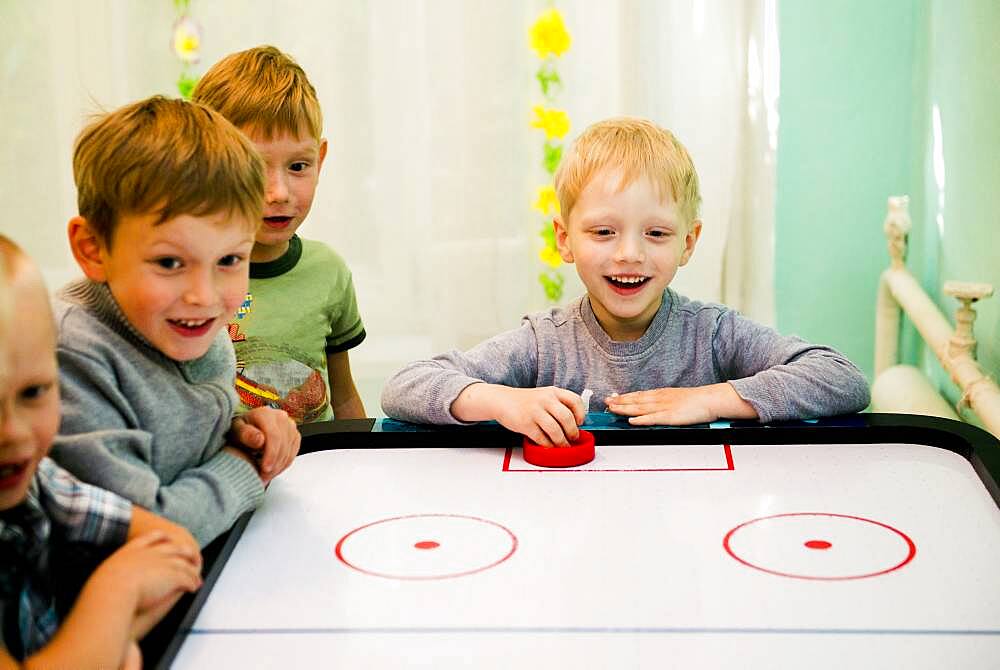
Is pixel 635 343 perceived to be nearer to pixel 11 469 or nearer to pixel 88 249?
pixel 88 249

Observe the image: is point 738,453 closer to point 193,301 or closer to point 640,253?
point 640,253

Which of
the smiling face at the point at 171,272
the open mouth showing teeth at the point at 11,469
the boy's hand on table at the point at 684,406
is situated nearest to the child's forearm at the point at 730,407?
the boy's hand on table at the point at 684,406

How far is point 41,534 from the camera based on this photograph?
0.71m

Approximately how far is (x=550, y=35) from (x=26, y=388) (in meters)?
1.73

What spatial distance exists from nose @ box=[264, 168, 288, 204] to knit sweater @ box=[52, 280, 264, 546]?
1.62ft

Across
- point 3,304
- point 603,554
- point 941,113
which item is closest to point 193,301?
point 3,304

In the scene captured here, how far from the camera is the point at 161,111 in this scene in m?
0.94

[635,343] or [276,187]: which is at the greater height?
[276,187]

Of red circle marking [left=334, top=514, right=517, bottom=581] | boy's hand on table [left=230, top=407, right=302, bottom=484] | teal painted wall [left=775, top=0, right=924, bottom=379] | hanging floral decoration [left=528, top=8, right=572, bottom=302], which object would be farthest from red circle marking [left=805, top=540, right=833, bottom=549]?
teal painted wall [left=775, top=0, right=924, bottom=379]

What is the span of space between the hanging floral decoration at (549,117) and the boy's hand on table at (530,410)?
1.02 meters

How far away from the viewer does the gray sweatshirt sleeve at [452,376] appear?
1273 millimetres

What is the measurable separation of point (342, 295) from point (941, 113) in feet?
4.00

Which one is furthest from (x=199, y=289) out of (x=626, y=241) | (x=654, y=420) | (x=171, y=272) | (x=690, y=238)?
(x=690, y=238)

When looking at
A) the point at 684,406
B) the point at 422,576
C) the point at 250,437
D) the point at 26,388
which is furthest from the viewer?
the point at 684,406
